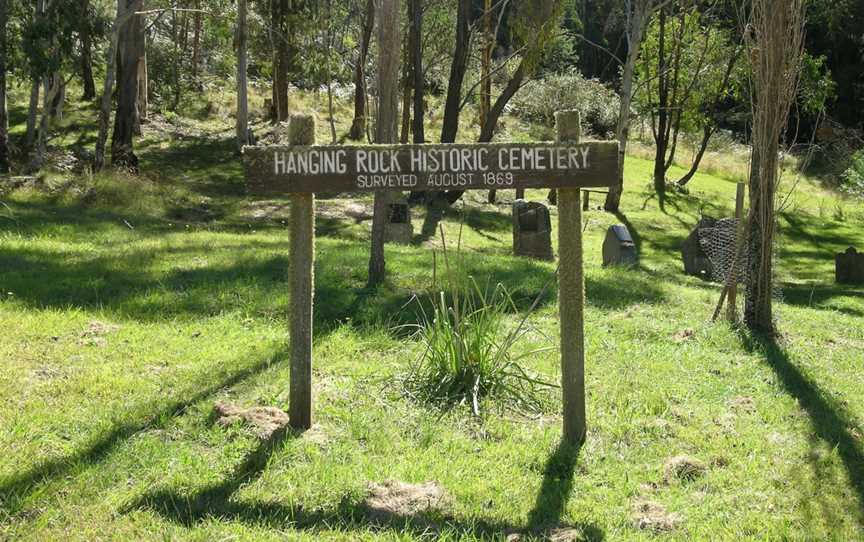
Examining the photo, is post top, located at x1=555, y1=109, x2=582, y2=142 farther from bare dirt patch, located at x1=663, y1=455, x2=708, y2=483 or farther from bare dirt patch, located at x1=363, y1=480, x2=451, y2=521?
bare dirt patch, located at x1=363, y1=480, x2=451, y2=521

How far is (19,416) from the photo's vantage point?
5332 millimetres

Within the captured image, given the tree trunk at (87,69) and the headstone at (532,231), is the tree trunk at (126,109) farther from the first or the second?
the headstone at (532,231)

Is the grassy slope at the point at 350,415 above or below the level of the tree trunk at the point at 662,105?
below

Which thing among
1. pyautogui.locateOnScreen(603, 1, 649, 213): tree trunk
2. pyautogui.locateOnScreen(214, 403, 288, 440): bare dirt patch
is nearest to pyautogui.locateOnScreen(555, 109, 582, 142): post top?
pyautogui.locateOnScreen(214, 403, 288, 440): bare dirt patch

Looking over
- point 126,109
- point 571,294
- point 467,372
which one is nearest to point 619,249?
point 467,372

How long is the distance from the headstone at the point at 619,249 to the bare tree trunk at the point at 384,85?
221 inches

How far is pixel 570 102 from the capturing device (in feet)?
135

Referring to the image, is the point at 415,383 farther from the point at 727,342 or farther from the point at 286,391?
the point at 727,342

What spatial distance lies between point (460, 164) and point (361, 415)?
183cm

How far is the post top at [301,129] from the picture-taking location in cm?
511

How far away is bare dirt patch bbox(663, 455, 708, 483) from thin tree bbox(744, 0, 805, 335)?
3.83 meters

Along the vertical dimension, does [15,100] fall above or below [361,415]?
above

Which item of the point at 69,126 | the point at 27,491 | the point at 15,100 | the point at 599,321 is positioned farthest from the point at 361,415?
the point at 15,100

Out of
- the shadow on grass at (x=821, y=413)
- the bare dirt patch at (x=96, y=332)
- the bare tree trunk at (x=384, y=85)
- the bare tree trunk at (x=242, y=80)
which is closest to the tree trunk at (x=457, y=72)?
the bare tree trunk at (x=242, y=80)
